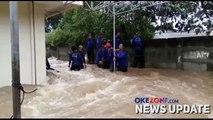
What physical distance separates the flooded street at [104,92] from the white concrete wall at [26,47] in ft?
1.28

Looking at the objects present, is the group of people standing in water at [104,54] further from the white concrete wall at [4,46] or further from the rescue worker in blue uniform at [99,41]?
the white concrete wall at [4,46]

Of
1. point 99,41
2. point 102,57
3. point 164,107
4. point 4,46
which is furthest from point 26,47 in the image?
point 99,41

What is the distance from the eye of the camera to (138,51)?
49.4 ft

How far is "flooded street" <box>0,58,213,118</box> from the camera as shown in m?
7.74

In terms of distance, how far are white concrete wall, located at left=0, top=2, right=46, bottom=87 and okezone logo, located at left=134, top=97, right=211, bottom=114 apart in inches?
126

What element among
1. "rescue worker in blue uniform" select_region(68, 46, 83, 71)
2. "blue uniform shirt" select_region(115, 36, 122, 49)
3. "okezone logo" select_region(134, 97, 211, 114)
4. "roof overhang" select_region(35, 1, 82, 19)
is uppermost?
"roof overhang" select_region(35, 1, 82, 19)

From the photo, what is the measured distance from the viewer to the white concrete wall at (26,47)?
31.9 feet

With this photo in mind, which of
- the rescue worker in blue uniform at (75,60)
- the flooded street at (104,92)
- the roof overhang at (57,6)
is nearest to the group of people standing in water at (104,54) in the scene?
the rescue worker in blue uniform at (75,60)

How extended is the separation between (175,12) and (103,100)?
6686 millimetres

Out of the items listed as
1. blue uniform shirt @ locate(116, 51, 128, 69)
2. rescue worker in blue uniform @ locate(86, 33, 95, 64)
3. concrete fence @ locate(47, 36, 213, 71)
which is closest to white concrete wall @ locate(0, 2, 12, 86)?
blue uniform shirt @ locate(116, 51, 128, 69)

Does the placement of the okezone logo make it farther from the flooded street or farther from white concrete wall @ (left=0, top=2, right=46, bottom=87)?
white concrete wall @ (left=0, top=2, right=46, bottom=87)

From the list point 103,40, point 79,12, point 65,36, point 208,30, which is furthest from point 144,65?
point 65,36

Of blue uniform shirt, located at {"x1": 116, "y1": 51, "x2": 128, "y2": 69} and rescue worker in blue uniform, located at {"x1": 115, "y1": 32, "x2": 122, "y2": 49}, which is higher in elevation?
rescue worker in blue uniform, located at {"x1": 115, "y1": 32, "x2": 122, "y2": 49}

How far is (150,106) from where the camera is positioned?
26.1 ft
